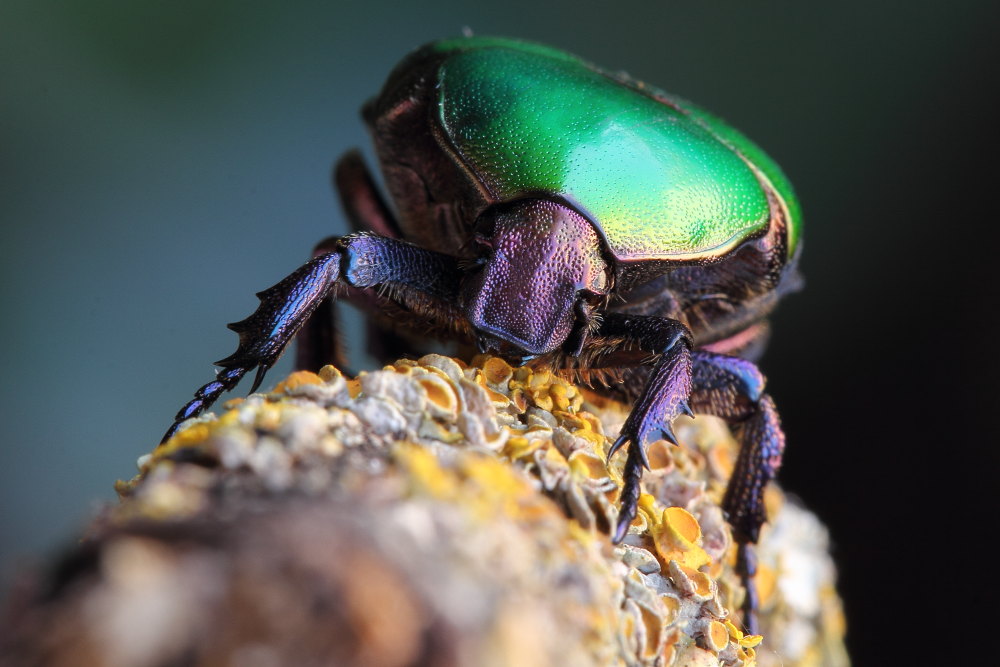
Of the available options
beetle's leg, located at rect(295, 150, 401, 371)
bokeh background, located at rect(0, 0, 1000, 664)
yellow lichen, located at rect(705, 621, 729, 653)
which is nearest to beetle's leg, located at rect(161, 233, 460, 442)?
beetle's leg, located at rect(295, 150, 401, 371)

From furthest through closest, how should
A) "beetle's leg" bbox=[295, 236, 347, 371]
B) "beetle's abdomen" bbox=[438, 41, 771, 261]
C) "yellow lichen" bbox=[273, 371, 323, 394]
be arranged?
"beetle's leg" bbox=[295, 236, 347, 371] < "beetle's abdomen" bbox=[438, 41, 771, 261] < "yellow lichen" bbox=[273, 371, 323, 394]

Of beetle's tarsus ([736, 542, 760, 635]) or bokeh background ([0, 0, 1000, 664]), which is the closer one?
beetle's tarsus ([736, 542, 760, 635])

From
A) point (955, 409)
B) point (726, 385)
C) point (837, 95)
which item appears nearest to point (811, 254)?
point (837, 95)

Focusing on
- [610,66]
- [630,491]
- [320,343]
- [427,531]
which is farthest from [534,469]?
[610,66]

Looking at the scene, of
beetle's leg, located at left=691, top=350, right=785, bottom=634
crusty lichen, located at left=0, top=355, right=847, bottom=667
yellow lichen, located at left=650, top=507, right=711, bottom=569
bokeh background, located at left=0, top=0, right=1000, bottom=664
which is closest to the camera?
crusty lichen, located at left=0, top=355, right=847, bottom=667

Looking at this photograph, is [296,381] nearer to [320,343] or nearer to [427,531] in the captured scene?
[427,531]

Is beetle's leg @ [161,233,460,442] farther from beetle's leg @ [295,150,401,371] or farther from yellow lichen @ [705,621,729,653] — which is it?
yellow lichen @ [705,621,729,653]

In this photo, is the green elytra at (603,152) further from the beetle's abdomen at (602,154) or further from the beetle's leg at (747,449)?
the beetle's leg at (747,449)

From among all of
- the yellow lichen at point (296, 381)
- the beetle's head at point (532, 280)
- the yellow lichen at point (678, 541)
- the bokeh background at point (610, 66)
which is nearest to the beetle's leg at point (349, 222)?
the beetle's head at point (532, 280)
